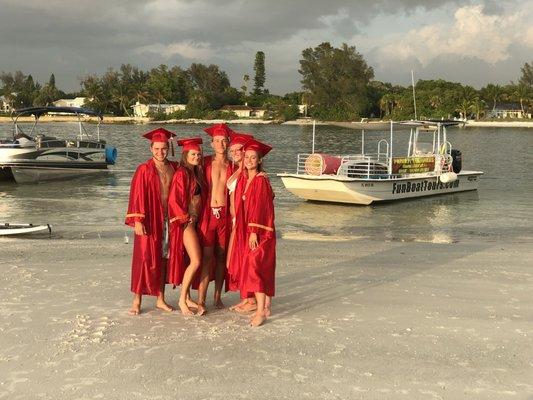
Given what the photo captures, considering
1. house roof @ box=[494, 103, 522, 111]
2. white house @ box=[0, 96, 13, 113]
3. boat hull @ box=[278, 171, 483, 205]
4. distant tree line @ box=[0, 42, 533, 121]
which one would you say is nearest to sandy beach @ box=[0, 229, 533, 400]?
boat hull @ box=[278, 171, 483, 205]

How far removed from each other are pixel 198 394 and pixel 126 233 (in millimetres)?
9687

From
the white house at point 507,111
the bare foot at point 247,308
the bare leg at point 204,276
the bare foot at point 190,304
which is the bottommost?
the bare foot at point 247,308

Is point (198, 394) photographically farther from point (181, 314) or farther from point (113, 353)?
point (181, 314)

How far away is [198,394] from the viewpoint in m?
4.69

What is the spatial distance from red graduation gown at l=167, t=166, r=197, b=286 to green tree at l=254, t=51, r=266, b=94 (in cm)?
16671

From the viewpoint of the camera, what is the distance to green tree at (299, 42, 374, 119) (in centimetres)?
14075

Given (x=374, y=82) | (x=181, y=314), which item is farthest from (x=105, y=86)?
(x=181, y=314)

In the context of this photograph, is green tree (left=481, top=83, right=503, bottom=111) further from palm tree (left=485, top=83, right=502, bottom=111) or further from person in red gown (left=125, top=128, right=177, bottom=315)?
person in red gown (left=125, top=128, right=177, bottom=315)

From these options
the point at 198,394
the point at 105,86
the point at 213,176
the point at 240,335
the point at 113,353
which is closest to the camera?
the point at 198,394

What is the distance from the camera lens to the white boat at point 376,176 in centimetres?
2083

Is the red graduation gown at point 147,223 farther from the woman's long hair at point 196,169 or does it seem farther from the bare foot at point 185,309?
the bare foot at point 185,309

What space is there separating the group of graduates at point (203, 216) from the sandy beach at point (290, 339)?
446 millimetres

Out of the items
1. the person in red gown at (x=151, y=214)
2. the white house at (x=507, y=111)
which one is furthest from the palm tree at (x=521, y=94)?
the person in red gown at (x=151, y=214)

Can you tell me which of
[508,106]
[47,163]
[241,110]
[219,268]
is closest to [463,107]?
[508,106]
